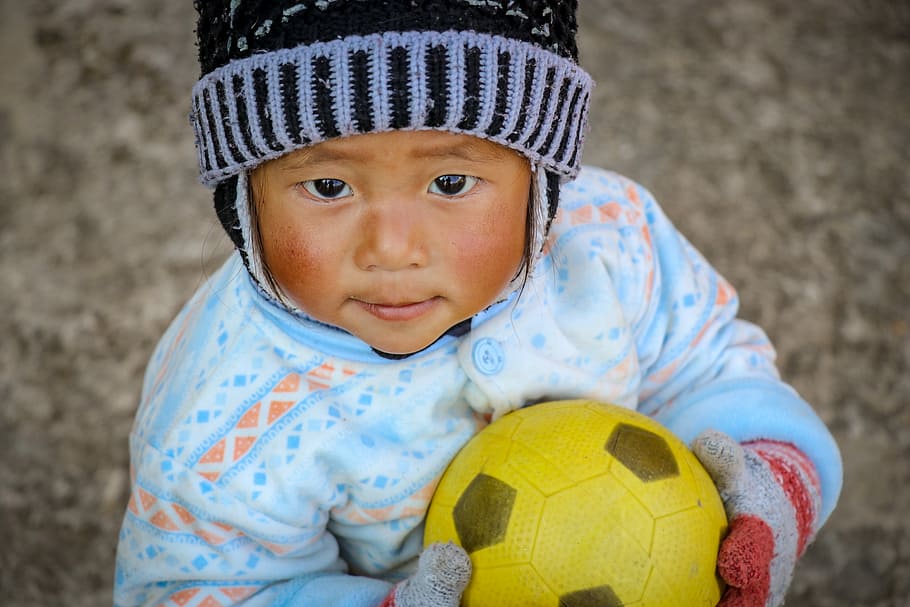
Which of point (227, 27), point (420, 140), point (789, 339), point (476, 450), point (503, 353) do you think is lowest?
point (789, 339)

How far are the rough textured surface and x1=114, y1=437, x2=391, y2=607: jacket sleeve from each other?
946 millimetres

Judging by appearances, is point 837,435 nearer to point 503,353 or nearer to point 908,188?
point 908,188

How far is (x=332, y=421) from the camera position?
1440mm

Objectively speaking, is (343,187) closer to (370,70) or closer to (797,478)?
(370,70)

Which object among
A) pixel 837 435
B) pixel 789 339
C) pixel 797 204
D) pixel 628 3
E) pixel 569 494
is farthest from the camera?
pixel 628 3

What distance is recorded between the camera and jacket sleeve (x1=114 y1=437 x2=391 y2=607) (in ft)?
4.65

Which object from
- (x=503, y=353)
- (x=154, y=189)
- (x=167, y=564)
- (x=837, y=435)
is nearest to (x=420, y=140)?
(x=503, y=353)

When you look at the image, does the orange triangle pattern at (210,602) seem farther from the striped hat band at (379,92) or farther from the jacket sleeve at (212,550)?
the striped hat band at (379,92)

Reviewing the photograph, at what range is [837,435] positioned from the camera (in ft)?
8.34

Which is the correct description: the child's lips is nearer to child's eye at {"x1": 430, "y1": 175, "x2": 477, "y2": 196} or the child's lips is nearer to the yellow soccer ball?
child's eye at {"x1": 430, "y1": 175, "x2": 477, "y2": 196}

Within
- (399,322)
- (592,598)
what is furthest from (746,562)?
(399,322)

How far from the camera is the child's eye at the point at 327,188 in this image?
48.1 inches

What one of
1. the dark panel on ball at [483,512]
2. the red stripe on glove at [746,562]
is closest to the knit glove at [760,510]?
the red stripe on glove at [746,562]

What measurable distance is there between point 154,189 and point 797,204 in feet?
6.69
